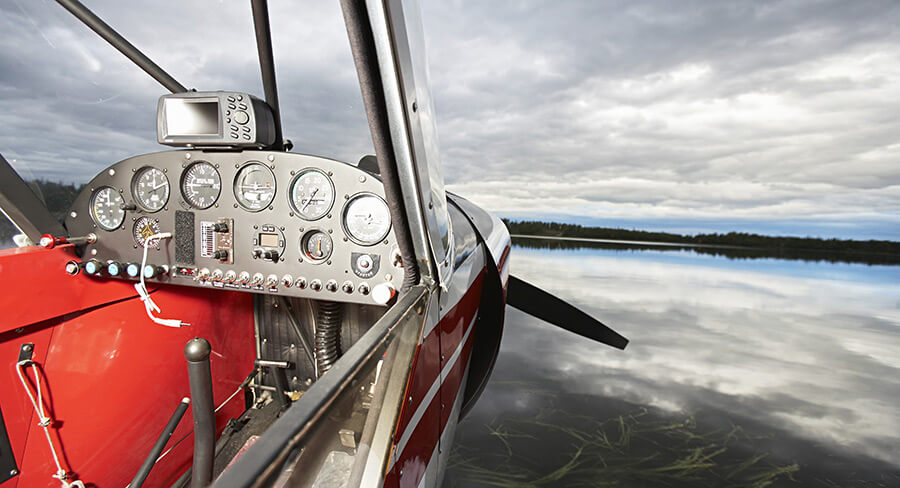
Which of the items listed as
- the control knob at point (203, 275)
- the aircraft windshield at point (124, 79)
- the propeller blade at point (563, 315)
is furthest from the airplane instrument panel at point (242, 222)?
the propeller blade at point (563, 315)

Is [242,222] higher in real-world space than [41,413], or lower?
higher

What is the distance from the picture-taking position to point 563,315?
13.2 feet

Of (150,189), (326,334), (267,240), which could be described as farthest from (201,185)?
(326,334)

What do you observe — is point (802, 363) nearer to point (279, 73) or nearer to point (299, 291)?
point (299, 291)

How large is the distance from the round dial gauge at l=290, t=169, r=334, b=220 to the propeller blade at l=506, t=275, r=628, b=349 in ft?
9.12

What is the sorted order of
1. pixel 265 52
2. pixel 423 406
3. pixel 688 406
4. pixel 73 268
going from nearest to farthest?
pixel 423 406 → pixel 73 268 → pixel 265 52 → pixel 688 406

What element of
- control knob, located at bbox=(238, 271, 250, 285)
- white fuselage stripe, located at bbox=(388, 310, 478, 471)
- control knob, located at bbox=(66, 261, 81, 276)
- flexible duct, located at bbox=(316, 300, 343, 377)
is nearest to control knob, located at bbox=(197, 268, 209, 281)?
control knob, located at bbox=(238, 271, 250, 285)

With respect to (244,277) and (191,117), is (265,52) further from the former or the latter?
(244,277)

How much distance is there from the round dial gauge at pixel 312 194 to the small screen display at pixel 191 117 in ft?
1.20

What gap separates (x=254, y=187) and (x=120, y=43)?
32.2 inches

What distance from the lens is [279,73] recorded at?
84.1 inches

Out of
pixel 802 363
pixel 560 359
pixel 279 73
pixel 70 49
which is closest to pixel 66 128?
pixel 70 49

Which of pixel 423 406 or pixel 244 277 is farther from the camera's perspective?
pixel 244 277

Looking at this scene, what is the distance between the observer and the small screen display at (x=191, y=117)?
1.50 m
